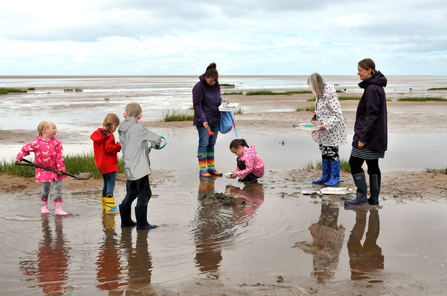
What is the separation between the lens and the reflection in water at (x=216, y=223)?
420 cm

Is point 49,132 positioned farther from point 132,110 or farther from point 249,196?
point 249,196

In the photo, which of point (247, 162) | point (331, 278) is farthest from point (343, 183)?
point (331, 278)

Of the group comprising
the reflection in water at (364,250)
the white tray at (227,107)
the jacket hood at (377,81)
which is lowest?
the reflection in water at (364,250)

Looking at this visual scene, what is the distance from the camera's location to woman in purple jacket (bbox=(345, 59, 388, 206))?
18.9 feet

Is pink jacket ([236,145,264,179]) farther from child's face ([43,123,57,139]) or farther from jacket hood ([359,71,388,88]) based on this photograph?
child's face ([43,123,57,139])

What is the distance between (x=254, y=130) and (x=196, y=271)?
11.5 metres

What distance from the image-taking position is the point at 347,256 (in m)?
4.29

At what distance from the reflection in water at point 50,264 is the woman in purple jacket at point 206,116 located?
3.64 meters

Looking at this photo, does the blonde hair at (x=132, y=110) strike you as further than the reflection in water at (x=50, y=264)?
Yes

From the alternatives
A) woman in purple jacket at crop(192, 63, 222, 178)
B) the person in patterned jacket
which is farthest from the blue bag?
the person in patterned jacket

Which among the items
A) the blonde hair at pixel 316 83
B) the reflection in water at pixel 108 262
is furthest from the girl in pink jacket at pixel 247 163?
the reflection in water at pixel 108 262

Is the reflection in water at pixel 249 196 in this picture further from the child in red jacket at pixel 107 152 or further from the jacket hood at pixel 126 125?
the jacket hood at pixel 126 125

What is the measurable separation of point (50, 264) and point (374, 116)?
4.32m

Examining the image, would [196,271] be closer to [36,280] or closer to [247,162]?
[36,280]
